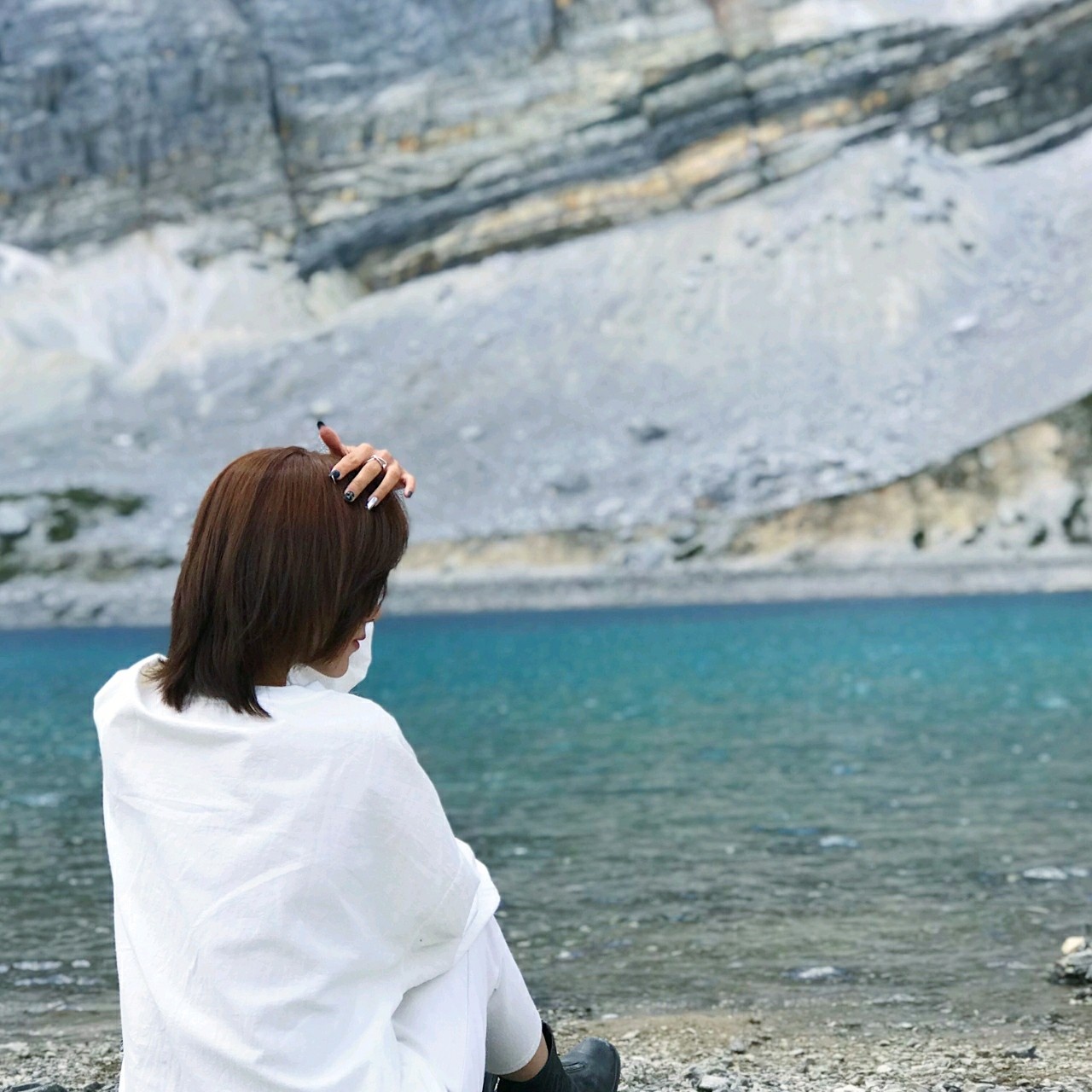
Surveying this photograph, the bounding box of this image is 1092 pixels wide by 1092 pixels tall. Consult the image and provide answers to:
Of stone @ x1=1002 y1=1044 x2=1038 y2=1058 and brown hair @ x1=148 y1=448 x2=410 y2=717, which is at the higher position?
brown hair @ x1=148 y1=448 x2=410 y2=717

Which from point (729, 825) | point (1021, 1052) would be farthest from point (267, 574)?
point (729, 825)

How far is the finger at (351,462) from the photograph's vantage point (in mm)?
2482

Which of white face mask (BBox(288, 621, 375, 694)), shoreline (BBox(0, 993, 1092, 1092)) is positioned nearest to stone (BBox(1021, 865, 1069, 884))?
shoreline (BBox(0, 993, 1092, 1092))

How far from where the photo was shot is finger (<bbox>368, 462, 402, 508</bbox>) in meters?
2.50

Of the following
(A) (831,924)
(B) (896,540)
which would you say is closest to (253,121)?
(B) (896,540)

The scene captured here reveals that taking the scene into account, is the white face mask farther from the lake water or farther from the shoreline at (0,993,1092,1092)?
the lake water

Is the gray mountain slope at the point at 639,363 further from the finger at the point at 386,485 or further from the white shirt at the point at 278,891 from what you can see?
the white shirt at the point at 278,891

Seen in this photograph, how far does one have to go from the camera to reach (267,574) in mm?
2424

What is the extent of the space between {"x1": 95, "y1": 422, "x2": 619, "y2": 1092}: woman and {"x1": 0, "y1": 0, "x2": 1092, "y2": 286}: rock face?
6510cm

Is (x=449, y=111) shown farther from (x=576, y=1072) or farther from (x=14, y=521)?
(x=576, y=1072)

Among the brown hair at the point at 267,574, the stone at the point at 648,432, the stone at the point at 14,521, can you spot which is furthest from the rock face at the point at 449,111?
the brown hair at the point at 267,574

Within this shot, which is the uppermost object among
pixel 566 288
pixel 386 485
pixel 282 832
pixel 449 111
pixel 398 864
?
pixel 449 111

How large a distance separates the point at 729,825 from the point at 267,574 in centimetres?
905

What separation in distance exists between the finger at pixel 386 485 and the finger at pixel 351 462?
0.03 m
